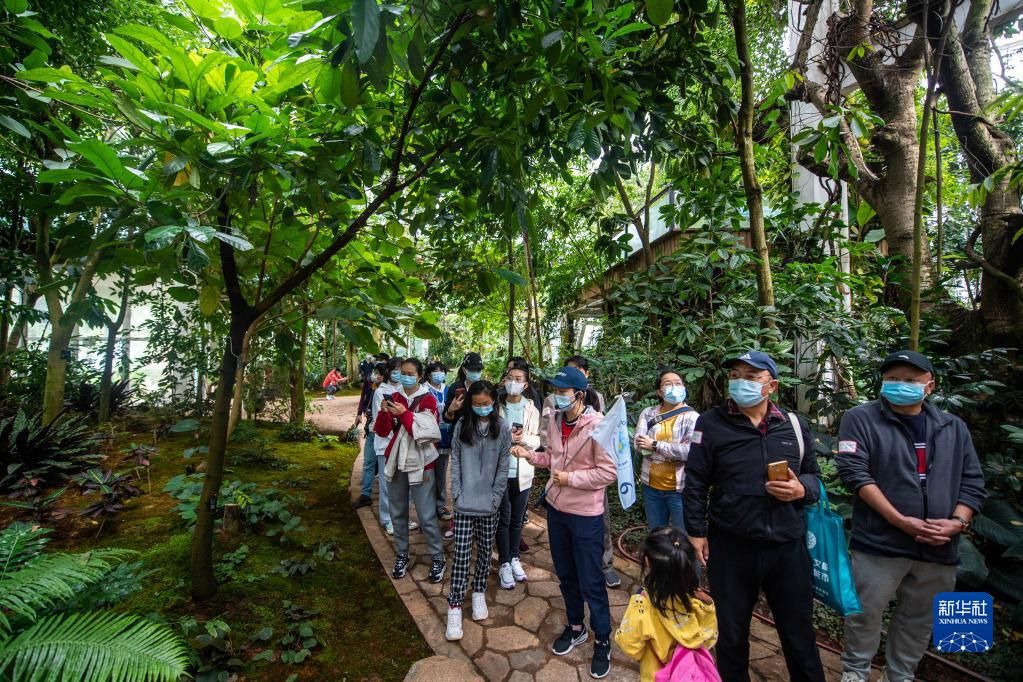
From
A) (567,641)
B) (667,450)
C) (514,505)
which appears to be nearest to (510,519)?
(514,505)

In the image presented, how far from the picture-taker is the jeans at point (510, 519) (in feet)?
12.3

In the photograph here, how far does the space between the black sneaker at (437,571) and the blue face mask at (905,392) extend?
3302mm

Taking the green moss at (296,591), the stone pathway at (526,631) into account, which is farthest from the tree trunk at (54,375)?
the stone pathway at (526,631)

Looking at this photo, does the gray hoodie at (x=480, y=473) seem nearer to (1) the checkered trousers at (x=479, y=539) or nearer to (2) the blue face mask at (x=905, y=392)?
(1) the checkered trousers at (x=479, y=539)

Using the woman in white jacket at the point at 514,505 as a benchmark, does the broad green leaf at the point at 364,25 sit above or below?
above

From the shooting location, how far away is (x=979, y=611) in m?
2.67

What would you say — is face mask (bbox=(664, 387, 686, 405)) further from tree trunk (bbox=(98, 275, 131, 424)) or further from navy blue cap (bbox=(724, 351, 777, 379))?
tree trunk (bbox=(98, 275, 131, 424))

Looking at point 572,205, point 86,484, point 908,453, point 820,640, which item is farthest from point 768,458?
point 86,484

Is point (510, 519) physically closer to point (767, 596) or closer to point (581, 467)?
point (581, 467)

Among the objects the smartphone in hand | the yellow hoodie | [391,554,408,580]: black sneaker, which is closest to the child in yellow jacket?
the yellow hoodie

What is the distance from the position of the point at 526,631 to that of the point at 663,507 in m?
1.36

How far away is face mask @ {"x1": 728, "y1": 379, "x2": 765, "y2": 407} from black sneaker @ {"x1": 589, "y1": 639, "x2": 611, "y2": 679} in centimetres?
162

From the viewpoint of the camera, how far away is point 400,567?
3.76 meters

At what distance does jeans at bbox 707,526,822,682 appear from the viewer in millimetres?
2209
